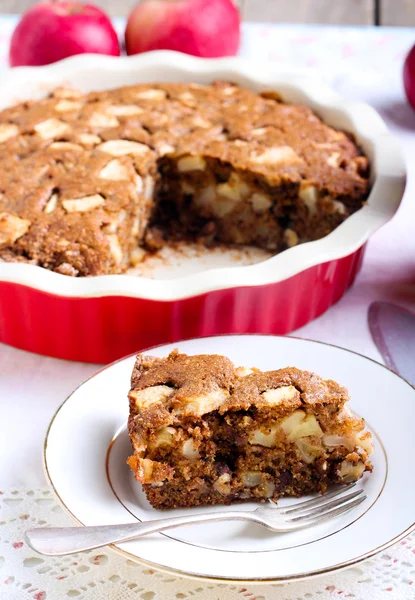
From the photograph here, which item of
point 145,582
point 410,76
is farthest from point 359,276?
point 145,582

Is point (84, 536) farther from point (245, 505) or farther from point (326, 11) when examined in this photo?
point (326, 11)

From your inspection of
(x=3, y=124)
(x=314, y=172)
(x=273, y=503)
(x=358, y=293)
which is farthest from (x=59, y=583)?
(x=3, y=124)

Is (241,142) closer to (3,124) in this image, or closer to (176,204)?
(176,204)

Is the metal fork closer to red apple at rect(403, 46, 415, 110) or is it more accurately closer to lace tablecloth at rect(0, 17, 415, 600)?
lace tablecloth at rect(0, 17, 415, 600)

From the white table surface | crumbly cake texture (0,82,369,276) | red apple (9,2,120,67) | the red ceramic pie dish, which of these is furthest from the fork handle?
red apple (9,2,120,67)

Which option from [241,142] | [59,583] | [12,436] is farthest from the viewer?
[241,142]

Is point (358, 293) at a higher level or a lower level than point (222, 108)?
lower

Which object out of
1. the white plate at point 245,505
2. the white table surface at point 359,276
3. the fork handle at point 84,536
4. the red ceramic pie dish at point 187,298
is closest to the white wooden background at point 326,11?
the white table surface at point 359,276
